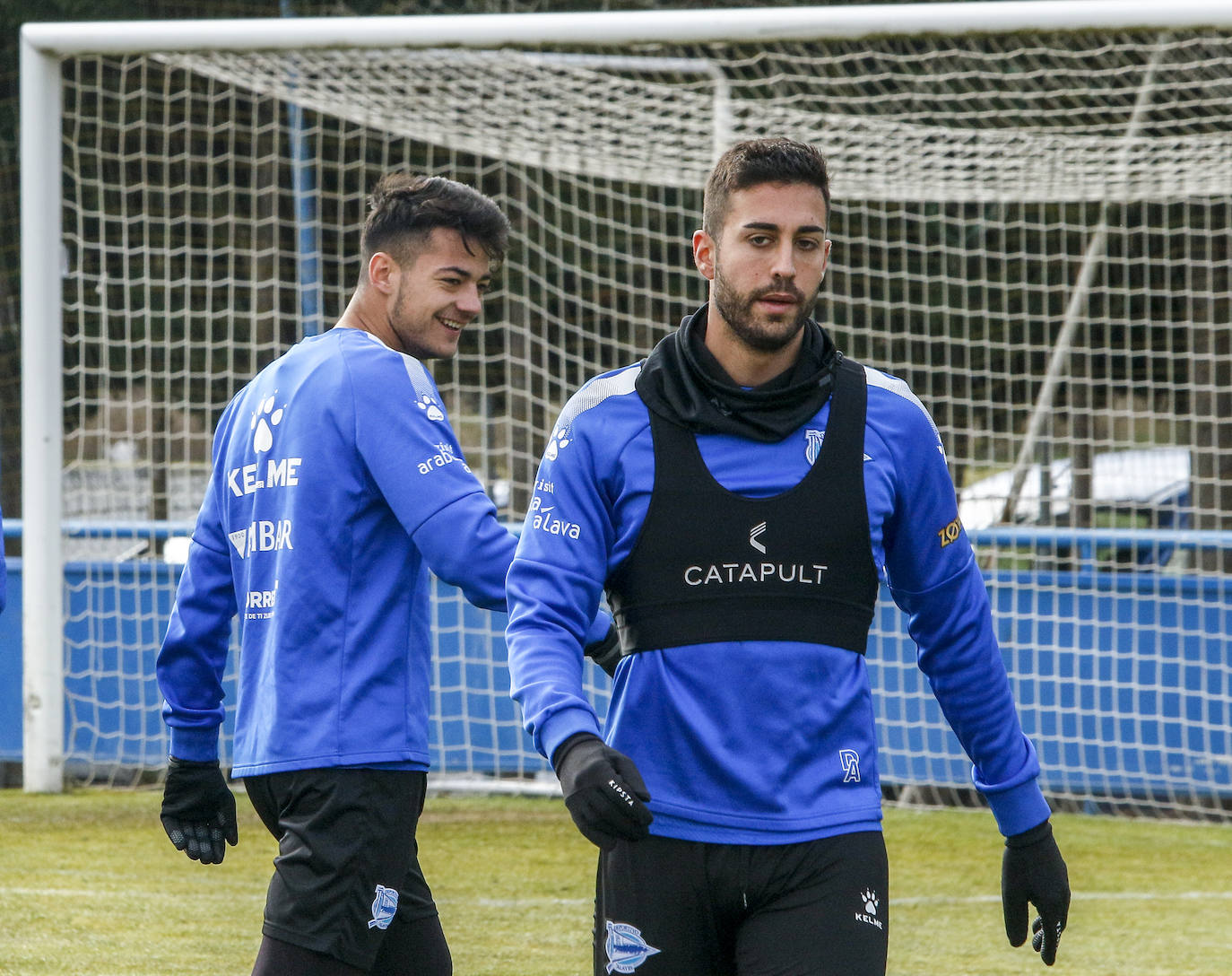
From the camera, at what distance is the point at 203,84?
11445 mm

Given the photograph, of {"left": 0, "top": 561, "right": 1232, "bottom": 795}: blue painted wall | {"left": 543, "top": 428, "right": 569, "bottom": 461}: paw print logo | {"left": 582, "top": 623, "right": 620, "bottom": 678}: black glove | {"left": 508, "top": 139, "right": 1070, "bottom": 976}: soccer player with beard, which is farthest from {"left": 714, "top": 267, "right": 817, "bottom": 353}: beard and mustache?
{"left": 0, "top": 561, "right": 1232, "bottom": 795}: blue painted wall

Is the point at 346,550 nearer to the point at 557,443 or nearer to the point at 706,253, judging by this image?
the point at 557,443

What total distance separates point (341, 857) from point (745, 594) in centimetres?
91

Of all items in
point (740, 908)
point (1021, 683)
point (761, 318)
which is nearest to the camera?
point (740, 908)

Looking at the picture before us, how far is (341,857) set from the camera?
2795 mm

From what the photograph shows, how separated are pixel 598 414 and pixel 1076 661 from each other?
21.9 ft

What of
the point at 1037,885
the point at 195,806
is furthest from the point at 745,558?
the point at 195,806

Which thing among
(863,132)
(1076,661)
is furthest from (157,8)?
(1076,661)

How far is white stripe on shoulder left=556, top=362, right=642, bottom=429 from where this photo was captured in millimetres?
2490

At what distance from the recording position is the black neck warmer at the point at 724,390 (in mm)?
2436

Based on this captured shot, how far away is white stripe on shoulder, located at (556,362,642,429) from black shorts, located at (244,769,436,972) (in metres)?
0.80

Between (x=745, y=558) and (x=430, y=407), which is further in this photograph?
(x=430, y=407)

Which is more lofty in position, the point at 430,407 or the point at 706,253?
the point at 706,253

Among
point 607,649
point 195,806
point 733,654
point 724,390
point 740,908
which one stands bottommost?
point 195,806
